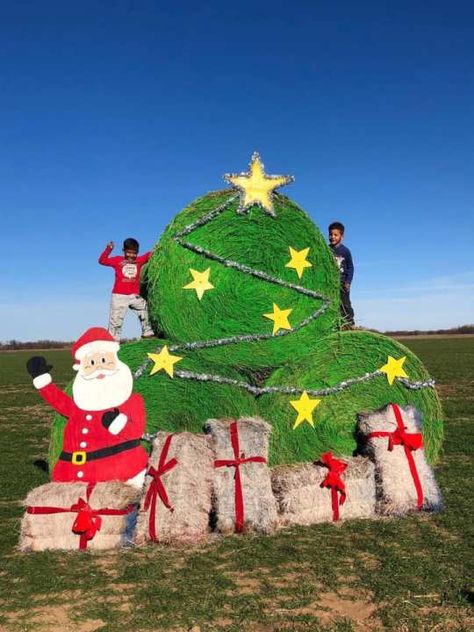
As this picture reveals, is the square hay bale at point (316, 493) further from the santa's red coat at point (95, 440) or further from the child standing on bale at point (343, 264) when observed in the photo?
the child standing on bale at point (343, 264)

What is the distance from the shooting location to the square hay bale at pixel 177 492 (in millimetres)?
4949

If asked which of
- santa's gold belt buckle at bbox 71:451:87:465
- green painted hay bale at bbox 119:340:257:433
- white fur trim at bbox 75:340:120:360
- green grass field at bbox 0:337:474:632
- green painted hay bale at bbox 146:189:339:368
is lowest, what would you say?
green grass field at bbox 0:337:474:632

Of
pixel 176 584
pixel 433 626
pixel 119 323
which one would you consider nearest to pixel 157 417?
pixel 119 323

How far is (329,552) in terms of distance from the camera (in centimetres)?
473

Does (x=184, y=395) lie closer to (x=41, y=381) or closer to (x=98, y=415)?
(x=98, y=415)

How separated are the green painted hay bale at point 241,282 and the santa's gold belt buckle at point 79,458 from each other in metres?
1.57

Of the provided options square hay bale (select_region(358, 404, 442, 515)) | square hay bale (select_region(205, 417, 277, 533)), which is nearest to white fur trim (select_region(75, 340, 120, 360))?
square hay bale (select_region(205, 417, 277, 533))

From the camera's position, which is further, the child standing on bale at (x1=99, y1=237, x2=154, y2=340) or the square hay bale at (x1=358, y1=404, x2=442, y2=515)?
the child standing on bale at (x1=99, y1=237, x2=154, y2=340)

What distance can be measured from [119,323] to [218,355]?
1581mm

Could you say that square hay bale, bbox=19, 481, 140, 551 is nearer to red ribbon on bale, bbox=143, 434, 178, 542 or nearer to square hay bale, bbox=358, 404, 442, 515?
red ribbon on bale, bbox=143, 434, 178, 542

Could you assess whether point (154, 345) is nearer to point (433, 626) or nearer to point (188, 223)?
point (188, 223)

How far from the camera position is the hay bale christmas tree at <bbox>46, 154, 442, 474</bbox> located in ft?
22.0

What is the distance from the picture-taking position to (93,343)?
6383 millimetres

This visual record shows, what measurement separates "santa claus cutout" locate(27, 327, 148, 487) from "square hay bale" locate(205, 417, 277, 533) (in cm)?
96
